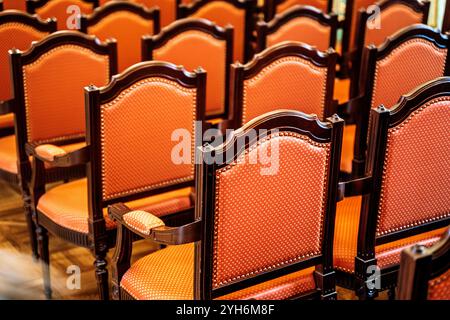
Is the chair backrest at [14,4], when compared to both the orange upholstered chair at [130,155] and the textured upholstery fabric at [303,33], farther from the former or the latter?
the orange upholstered chair at [130,155]

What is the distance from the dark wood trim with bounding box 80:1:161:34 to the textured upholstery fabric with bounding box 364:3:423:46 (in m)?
1.10

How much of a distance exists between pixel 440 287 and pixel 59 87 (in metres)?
1.82

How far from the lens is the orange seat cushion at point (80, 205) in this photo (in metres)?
2.48

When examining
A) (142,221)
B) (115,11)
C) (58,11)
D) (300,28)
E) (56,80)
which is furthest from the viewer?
(58,11)

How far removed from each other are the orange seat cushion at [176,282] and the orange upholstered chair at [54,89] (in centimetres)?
73

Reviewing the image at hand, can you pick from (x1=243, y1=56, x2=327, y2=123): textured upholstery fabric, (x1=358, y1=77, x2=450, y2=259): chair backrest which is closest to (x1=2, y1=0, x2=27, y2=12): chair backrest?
(x1=243, y1=56, x2=327, y2=123): textured upholstery fabric

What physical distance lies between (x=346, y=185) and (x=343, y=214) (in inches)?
18.2

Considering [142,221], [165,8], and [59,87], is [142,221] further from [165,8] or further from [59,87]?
[165,8]

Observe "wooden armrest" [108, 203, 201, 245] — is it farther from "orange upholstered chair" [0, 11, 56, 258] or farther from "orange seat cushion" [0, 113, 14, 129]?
"orange seat cushion" [0, 113, 14, 129]

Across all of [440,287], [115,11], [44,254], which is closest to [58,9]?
[115,11]

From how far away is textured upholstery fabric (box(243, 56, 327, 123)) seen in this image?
2619 mm

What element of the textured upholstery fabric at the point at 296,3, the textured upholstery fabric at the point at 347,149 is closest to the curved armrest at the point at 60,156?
the textured upholstery fabric at the point at 347,149

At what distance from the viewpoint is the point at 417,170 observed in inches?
82.6

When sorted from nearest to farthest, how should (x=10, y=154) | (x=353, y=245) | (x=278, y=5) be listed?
(x=353, y=245) < (x=10, y=154) < (x=278, y=5)
